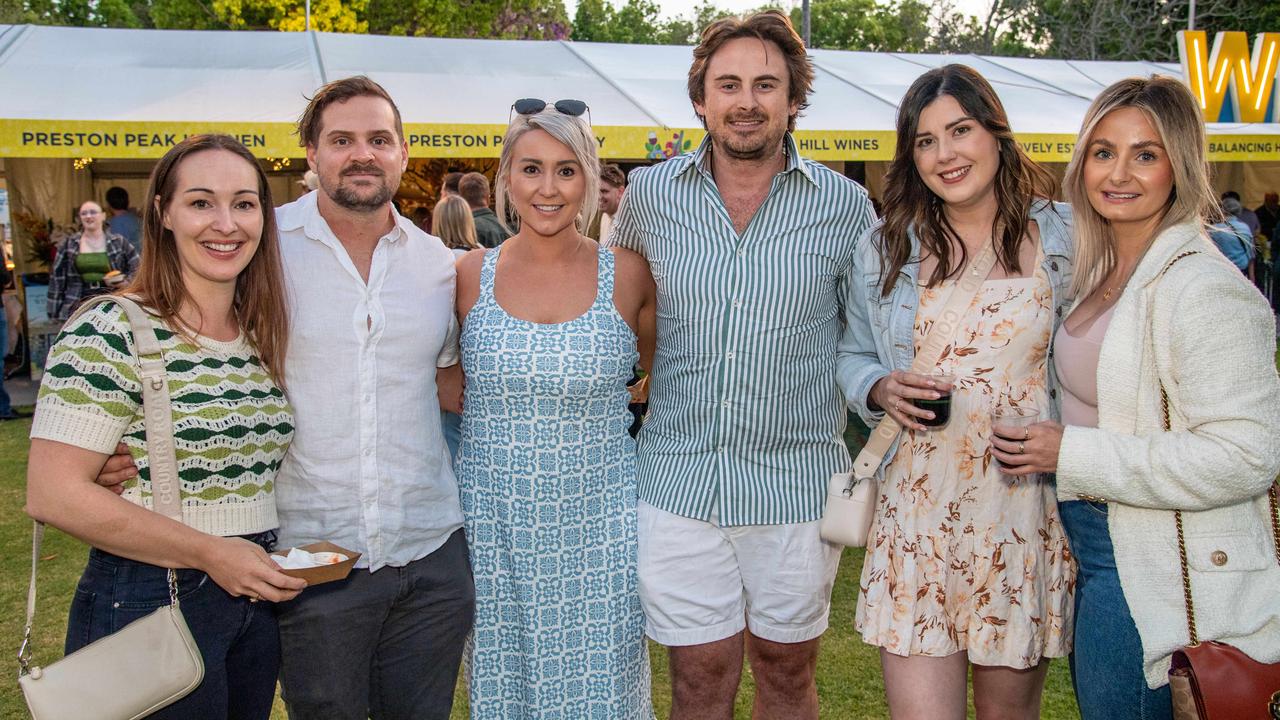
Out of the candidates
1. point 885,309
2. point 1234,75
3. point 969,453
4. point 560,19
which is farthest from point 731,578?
point 560,19

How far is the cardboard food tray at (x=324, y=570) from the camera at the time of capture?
2.34m

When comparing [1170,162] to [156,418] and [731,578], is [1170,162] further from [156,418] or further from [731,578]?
[156,418]

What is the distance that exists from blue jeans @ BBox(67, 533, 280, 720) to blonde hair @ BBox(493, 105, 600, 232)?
1.42 meters

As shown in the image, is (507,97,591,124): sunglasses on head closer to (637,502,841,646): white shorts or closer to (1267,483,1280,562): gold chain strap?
(637,502,841,646): white shorts

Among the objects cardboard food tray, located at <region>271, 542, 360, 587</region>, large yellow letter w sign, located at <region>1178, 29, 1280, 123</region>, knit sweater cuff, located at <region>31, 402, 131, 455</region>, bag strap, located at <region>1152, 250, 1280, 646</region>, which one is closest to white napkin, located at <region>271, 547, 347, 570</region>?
cardboard food tray, located at <region>271, 542, 360, 587</region>

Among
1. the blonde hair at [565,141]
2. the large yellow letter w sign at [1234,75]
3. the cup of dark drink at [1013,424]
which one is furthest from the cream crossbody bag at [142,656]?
the large yellow letter w sign at [1234,75]

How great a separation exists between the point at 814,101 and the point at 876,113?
2.21 feet

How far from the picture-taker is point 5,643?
4633mm

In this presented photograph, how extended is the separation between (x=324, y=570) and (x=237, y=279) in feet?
2.70

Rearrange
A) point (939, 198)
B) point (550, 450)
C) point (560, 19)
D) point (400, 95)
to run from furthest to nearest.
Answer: point (560, 19) < point (400, 95) < point (550, 450) < point (939, 198)

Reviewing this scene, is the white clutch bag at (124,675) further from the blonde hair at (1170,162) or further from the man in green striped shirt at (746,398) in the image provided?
the blonde hair at (1170,162)

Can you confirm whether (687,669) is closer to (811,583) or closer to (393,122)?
(811,583)

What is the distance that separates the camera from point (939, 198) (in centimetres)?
295

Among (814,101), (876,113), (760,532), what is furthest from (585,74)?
(760,532)
